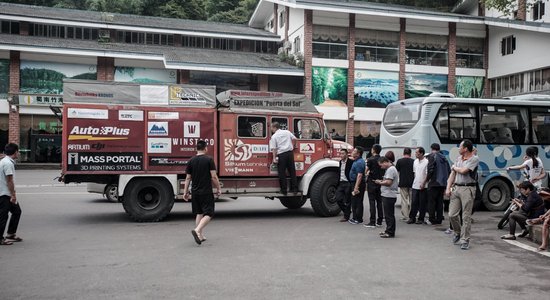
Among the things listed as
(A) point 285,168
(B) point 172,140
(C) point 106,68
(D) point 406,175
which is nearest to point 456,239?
(D) point 406,175

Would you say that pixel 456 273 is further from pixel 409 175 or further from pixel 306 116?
pixel 306 116

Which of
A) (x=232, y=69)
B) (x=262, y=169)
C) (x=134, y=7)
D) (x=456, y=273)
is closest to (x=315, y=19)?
(x=232, y=69)

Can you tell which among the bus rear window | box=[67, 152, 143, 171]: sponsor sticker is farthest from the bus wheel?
box=[67, 152, 143, 171]: sponsor sticker

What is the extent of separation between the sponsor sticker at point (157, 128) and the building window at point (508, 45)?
101 ft

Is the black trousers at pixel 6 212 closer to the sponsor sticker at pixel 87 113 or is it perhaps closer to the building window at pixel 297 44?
the sponsor sticker at pixel 87 113

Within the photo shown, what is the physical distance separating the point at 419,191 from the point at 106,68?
2725 cm

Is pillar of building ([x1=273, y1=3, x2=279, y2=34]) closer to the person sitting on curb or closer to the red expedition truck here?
the red expedition truck

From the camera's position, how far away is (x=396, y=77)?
117 feet

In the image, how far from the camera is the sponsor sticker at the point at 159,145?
11312mm

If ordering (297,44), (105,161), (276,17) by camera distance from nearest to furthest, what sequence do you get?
(105,161) < (297,44) < (276,17)

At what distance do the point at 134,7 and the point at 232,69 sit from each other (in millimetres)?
18719

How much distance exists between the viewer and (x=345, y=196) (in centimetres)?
1188

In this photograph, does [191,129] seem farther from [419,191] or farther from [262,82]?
[262,82]

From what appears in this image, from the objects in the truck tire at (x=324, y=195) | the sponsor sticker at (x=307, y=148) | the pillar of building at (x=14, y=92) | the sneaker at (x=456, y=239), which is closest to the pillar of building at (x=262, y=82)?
the pillar of building at (x=14, y=92)
